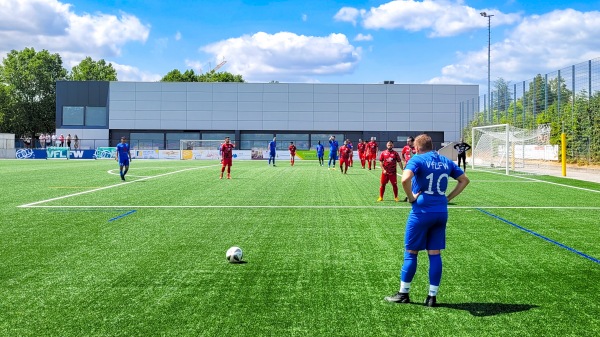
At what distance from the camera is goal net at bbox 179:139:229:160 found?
2261 inches

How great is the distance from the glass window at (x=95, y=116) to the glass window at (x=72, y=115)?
32.8 inches

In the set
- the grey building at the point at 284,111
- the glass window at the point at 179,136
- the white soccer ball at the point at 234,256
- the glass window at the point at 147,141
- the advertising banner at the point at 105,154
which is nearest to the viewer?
the white soccer ball at the point at 234,256

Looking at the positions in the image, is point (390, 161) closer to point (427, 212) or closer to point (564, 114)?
point (427, 212)

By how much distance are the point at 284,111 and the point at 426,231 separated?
62345 millimetres

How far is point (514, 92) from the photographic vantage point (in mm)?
36438

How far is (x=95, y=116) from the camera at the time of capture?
68.0 metres

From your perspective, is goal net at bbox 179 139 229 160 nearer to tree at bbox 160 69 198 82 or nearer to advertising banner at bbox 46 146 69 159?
advertising banner at bbox 46 146 69 159

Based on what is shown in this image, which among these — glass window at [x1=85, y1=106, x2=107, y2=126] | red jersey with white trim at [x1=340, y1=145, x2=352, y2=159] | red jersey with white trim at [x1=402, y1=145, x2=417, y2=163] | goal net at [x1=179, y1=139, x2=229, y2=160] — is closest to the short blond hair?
red jersey with white trim at [x1=402, y1=145, x2=417, y2=163]

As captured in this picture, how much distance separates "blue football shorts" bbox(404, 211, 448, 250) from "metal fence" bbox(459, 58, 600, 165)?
27258 mm

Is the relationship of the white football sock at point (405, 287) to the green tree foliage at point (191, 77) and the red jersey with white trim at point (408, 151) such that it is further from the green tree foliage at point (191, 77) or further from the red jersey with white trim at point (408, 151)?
the green tree foliage at point (191, 77)

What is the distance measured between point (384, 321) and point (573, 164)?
30216mm

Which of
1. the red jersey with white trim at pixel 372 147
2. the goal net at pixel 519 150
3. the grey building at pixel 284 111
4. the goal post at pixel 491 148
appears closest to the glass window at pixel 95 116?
the grey building at pixel 284 111

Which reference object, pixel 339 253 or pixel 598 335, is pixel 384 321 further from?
pixel 339 253

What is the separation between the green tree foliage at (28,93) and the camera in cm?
8585
